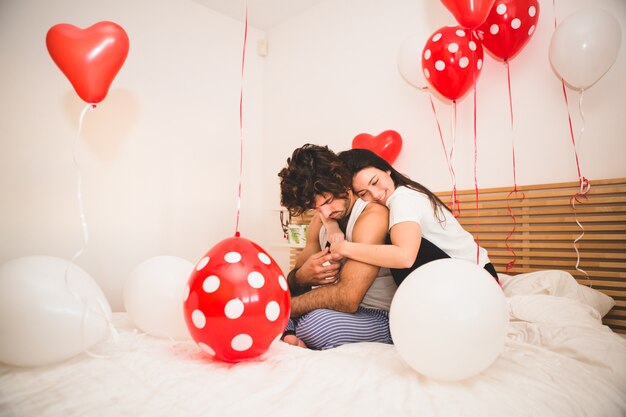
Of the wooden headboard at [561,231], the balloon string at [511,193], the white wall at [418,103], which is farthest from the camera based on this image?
the balloon string at [511,193]

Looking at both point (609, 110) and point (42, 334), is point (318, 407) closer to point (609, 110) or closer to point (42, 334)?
point (42, 334)

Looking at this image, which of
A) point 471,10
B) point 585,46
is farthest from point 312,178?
point 585,46

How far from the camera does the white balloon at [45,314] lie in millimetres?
992

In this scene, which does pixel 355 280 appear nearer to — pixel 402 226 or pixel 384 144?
pixel 402 226

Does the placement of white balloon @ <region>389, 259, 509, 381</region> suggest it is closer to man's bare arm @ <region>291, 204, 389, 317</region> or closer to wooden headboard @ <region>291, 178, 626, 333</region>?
man's bare arm @ <region>291, 204, 389, 317</region>

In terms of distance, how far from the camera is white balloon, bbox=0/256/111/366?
99cm

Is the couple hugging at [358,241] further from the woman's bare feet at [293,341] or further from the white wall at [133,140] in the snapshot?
the white wall at [133,140]

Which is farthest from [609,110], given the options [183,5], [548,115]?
[183,5]

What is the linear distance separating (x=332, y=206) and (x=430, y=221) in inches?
14.8

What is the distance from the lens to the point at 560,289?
164 centimetres

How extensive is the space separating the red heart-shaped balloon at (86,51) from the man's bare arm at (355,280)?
4.47 ft

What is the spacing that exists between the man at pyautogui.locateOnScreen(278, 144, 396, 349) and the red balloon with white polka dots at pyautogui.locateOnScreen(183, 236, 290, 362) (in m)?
0.29

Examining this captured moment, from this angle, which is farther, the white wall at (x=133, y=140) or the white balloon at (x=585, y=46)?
the white wall at (x=133, y=140)

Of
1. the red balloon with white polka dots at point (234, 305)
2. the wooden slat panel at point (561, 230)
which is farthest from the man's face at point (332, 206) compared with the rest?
the wooden slat panel at point (561, 230)
